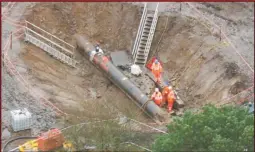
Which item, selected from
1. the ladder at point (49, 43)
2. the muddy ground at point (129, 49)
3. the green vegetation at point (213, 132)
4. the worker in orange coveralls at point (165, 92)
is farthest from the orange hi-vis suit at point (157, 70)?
the green vegetation at point (213, 132)

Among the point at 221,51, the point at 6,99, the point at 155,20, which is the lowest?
the point at 6,99

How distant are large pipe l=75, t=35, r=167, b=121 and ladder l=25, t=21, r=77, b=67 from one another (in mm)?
817

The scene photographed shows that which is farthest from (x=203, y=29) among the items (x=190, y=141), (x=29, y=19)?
(x=190, y=141)

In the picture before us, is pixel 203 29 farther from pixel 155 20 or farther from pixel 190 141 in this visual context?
pixel 190 141

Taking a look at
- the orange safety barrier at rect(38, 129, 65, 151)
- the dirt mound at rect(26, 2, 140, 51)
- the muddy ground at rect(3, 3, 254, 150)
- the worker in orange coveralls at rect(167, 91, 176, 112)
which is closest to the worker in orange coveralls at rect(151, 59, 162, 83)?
the muddy ground at rect(3, 3, 254, 150)

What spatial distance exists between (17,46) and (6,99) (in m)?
5.25

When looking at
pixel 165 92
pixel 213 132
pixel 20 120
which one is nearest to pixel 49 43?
pixel 165 92

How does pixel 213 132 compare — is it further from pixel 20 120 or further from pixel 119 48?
pixel 119 48

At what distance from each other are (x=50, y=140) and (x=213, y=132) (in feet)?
25.5

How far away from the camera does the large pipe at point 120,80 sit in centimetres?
3412

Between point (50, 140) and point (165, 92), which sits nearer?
point (50, 140)

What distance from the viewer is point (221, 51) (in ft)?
117

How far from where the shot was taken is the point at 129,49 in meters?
39.1

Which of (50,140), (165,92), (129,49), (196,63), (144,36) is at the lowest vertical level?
(50,140)
